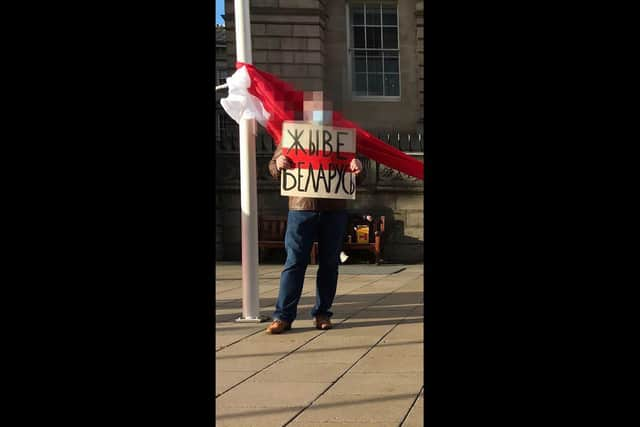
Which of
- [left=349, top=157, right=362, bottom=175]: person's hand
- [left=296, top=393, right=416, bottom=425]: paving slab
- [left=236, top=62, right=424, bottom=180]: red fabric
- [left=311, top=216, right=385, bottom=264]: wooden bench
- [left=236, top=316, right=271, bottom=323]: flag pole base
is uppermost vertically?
[left=236, top=62, right=424, bottom=180]: red fabric

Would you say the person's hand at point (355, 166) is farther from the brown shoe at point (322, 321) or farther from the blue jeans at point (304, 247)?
the brown shoe at point (322, 321)

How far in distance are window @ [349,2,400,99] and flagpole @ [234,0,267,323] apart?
8444 millimetres

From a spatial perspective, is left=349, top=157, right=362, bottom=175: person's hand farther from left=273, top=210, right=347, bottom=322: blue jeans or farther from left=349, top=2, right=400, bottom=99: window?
left=349, top=2, right=400, bottom=99: window

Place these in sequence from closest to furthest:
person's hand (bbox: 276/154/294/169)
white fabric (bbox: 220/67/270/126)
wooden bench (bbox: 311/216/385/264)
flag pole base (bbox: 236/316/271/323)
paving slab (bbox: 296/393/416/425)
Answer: paving slab (bbox: 296/393/416/425) < person's hand (bbox: 276/154/294/169) < white fabric (bbox: 220/67/270/126) < flag pole base (bbox: 236/316/271/323) < wooden bench (bbox: 311/216/385/264)

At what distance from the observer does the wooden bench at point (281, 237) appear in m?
13.3

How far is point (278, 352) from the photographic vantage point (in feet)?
16.2

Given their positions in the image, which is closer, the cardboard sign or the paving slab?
the paving slab

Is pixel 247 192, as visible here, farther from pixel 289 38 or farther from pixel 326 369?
pixel 289 38

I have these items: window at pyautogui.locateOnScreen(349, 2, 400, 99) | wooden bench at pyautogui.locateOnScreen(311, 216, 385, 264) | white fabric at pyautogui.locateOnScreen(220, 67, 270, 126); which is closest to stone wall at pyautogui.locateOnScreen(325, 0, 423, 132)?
window at pyautogui.locateOnScreen(349, 2, 400, 99)

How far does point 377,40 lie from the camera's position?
15.9 metres

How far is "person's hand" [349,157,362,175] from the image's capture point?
548cm

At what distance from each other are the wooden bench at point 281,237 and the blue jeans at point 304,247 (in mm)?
7524
